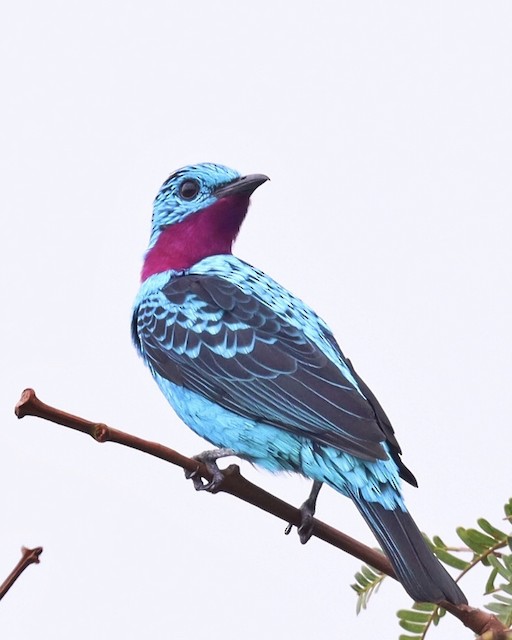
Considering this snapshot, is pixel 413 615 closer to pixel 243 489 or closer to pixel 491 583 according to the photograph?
pixel 491 583

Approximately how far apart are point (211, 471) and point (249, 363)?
603 millimetres

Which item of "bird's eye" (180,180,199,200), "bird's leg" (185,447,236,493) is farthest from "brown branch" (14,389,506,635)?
"bird's eye" (180,180,199,200)

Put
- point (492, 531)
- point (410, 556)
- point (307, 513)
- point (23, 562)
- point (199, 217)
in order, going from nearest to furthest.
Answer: point (23, 562)
point (492, 531)
point (410, 556)
point (307, 513)
point (199, 217)

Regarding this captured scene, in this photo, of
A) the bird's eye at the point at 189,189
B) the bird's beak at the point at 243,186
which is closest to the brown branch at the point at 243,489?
the bird's beak at the point at 243,186

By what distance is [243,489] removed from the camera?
2293mm

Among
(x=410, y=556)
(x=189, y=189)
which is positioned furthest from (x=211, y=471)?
(x=189, y=189)

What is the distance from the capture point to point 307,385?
2768mm

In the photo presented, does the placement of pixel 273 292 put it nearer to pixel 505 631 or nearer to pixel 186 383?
pixel 186 383

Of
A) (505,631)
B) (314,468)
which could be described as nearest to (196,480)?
(314,468)

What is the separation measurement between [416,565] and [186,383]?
1152mm

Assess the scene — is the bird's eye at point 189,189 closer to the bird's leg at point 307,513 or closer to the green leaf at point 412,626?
the bird's leg at point 307,513

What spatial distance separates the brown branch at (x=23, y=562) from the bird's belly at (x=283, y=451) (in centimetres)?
121

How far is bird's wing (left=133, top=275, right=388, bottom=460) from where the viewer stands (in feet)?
8.64

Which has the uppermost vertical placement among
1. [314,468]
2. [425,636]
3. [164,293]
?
[164,293]
